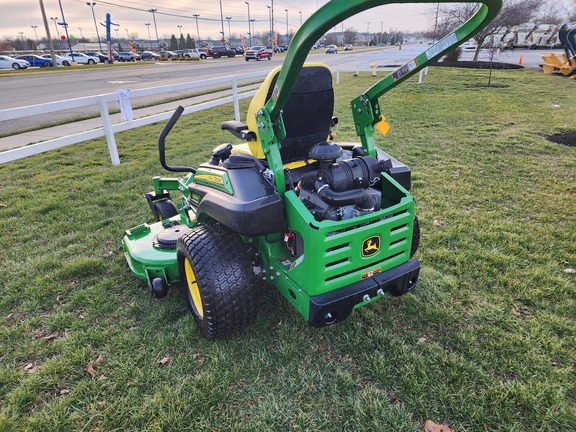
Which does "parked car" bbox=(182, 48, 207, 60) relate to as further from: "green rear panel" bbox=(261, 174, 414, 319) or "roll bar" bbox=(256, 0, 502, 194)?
"green rear panel" bbox=(261, 174, 414, 319)

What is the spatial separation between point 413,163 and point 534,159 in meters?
2.07

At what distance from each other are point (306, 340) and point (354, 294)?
61 cm

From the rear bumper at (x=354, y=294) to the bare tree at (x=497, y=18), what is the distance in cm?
1978

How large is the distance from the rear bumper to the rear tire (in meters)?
0.48

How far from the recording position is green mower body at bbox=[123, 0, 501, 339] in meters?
2.23

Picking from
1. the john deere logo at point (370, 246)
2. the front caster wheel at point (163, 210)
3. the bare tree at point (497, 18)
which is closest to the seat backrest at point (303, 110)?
the john deere logo at point (370, 246)

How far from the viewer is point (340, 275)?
2.33m

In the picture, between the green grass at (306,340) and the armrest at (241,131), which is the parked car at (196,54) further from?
the armrest at (241,131)

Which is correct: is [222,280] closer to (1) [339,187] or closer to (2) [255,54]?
(1) [339,187]

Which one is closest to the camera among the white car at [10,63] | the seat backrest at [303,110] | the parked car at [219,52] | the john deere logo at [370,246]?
the john deere logo at [370,246]

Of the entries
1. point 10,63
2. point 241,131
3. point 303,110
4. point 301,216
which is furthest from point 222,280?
point 10,63

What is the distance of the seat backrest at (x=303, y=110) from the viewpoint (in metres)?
2.61

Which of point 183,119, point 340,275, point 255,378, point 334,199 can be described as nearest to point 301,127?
point 334,199

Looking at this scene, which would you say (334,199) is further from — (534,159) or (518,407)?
(534,159)
